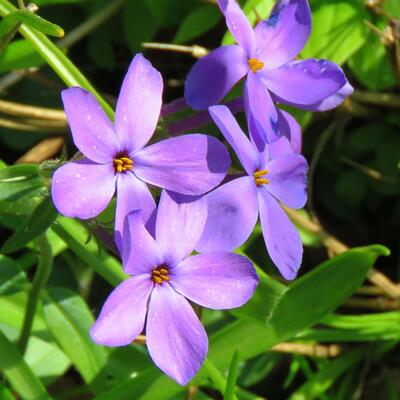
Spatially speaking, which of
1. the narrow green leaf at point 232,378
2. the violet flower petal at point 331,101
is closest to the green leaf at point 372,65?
the violet flower petal at point 331,101

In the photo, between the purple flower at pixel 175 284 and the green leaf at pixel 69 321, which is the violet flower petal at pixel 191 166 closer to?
the purple flower at pixel 175 284

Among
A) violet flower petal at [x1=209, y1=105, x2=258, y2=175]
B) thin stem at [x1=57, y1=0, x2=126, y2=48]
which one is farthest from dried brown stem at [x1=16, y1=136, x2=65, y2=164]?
violet flower petal at [x1=209, y1=105, x2=258, y2=175]

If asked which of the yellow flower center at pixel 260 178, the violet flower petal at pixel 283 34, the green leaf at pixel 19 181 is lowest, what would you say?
the green leaf at pixel 19 181

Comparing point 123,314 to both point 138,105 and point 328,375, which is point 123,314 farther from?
point 328,375

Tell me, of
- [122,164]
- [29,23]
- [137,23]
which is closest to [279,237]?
[122,164]

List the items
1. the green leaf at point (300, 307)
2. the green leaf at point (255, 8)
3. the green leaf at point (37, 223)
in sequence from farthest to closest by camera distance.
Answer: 1. the green leaf at point (255, 8)
2. the green leaf at point (300, 307)
3. the green leaf at point (37, 223)

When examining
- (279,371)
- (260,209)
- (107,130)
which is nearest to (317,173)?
(279,371)

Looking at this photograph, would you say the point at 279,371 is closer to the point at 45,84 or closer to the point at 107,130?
the point at 45,84
